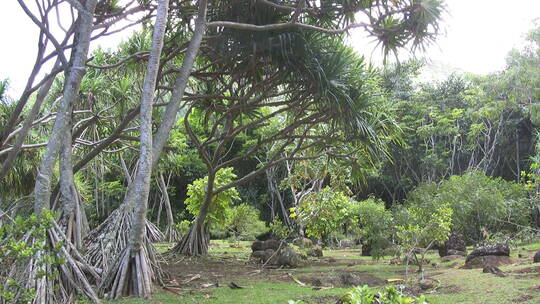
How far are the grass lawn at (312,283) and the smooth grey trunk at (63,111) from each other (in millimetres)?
1191

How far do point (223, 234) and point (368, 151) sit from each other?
10.9 meters

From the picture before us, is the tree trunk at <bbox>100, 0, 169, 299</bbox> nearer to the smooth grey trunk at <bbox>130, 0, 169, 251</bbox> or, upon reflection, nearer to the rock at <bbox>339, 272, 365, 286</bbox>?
the smooth grey trunk at <bbox>130, 0, 169, 251</bbox>

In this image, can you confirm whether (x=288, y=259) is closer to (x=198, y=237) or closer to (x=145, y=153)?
(x=198, y=237)

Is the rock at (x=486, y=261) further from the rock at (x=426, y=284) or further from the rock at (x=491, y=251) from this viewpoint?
the rock at (x=426, y=284)

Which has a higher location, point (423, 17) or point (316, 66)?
point (423, 17)

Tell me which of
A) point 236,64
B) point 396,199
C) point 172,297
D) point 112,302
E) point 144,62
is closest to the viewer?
point 112,302

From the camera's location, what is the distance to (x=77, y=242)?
4.81 meters

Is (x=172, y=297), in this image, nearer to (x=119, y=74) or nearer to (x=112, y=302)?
(x=112, y=302)

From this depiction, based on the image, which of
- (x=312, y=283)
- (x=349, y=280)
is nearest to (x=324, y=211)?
(x=312, y=283)

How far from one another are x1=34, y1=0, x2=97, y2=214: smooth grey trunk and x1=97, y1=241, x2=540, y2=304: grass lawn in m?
1.19

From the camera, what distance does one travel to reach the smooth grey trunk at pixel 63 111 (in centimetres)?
436

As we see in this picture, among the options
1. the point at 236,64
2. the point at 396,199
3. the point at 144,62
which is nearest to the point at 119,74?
the point at 144,62

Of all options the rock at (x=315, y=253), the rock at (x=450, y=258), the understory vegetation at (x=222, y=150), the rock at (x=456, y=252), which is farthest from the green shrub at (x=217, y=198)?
the rock at (x=456, y=252)

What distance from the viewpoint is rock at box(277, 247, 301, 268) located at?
8234 mm
